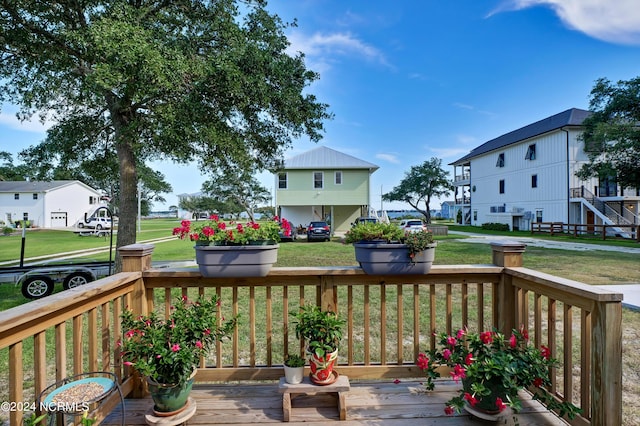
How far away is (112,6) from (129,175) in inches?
116

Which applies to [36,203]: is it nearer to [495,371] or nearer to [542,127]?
[495,371]

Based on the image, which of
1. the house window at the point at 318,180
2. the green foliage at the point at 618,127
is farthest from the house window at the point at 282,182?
the green foliage at the point at 618,127

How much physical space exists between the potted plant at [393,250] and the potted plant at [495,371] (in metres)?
0.48

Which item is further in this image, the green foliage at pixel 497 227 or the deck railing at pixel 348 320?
the green foliage at pixel 497 227

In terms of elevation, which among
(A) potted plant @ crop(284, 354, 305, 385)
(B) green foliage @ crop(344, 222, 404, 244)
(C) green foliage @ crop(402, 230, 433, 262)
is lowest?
(A) potted plant @ crop(284, 354, 305, 385)

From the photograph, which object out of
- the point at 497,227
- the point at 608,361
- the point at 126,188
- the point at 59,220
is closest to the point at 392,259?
the point at 608,361

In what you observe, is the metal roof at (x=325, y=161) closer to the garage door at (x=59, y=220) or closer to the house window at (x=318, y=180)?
the house window at (x=318, y=180)

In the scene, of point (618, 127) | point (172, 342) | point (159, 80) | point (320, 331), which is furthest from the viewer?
point (618, 127)

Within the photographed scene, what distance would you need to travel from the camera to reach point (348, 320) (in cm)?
231

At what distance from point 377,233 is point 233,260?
0.95 meters

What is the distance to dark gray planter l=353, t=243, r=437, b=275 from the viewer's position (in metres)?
2.16

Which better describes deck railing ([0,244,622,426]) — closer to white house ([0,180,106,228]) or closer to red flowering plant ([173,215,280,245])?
red flowering plant ([173,215,280,245])

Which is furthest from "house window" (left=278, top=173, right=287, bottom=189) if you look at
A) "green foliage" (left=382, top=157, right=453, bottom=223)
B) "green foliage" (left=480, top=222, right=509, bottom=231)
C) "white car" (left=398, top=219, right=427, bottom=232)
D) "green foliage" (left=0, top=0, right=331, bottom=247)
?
"green foliage" (left=382, top=157, right=453, bottom=223)

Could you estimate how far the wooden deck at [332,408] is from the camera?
1920 millimetres
